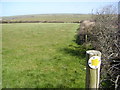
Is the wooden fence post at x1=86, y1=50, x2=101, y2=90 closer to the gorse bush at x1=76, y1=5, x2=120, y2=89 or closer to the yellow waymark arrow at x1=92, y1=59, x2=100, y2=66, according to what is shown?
the yellow waymark arrow at x1=92, y1=59, x2=100, y2=66

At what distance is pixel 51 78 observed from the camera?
5.80m

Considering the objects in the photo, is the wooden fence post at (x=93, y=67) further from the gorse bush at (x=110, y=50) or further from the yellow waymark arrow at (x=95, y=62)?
the gorse bush at (x=110, y=50)

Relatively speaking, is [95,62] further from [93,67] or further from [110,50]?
[110,50]

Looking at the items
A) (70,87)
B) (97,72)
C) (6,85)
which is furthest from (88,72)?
(6,85)

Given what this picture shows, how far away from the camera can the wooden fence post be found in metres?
1.78

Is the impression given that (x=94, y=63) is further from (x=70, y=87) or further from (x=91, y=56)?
(x=70, y=87)

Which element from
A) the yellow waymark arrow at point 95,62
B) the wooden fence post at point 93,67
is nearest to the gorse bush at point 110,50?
the wooden fence post at point 93,67

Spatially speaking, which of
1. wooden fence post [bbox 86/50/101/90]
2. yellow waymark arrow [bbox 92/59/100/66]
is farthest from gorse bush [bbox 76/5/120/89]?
yellow waymark arrow [bbox 92/59/100/66]

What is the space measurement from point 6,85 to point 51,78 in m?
1.72

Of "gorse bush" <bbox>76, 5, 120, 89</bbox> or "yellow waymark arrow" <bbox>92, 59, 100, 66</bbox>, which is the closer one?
"yellow waymark arrow" <bbox>92, 59, 100, 66</bbox>

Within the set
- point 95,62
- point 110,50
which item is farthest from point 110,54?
point 95,62

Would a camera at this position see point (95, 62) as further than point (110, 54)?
No

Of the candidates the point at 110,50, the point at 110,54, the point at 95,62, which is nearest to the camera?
the point at 95,62

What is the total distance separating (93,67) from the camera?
1.79m
